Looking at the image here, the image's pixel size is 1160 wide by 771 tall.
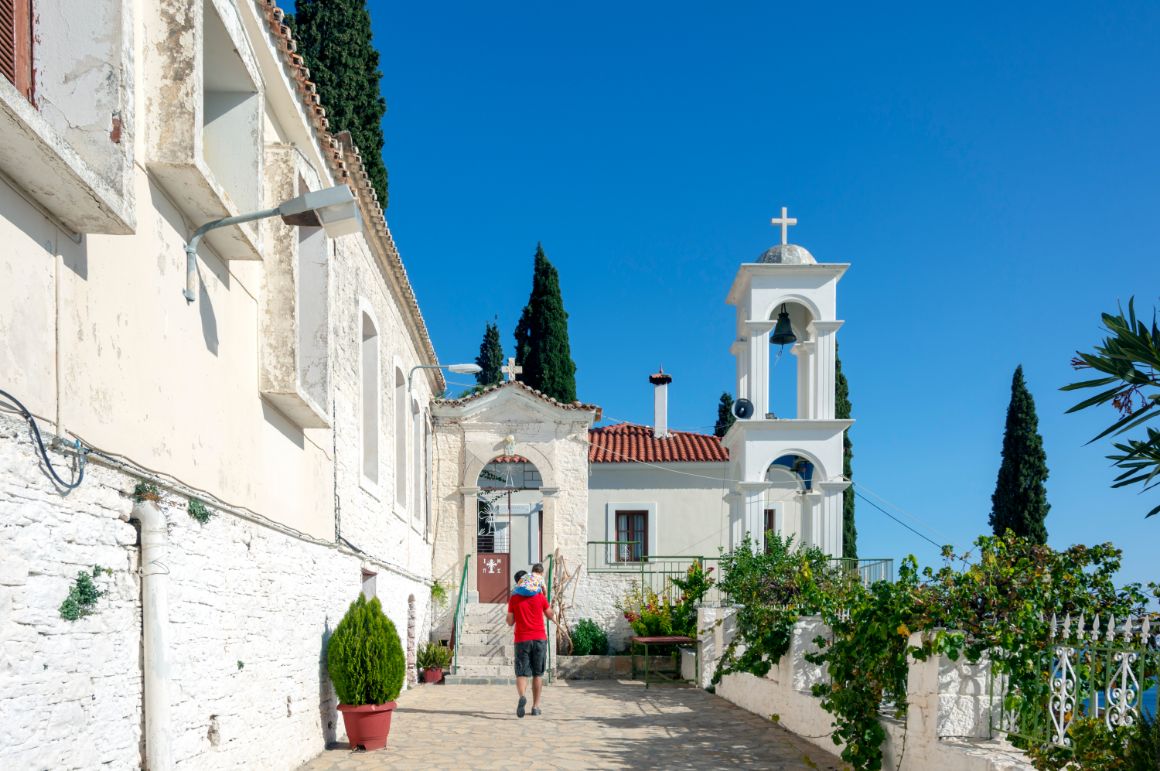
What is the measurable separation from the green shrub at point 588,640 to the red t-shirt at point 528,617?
6.81 metres

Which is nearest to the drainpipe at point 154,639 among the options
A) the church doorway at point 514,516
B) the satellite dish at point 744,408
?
the satellite dish at point 744,408

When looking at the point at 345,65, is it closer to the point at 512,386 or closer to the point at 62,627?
the point at 512,386

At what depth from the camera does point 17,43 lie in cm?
478

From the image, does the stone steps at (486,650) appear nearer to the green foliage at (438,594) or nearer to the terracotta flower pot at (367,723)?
the green foliage at (438,594)

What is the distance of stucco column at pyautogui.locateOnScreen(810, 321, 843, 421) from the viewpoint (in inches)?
684

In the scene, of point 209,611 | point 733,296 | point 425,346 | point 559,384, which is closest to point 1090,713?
point 209,611

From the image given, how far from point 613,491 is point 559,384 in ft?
15.8

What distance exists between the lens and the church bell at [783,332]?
58.1 ft

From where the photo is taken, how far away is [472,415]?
2042cm

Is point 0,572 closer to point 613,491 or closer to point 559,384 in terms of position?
point 613,491

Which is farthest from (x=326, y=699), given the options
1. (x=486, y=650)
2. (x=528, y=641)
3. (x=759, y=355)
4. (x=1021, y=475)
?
(x=1021, y=475)

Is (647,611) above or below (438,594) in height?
below

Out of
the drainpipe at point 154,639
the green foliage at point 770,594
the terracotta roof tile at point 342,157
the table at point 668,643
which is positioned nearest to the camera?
the drainpipe at point 154,639

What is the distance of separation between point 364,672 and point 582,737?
249 cm
